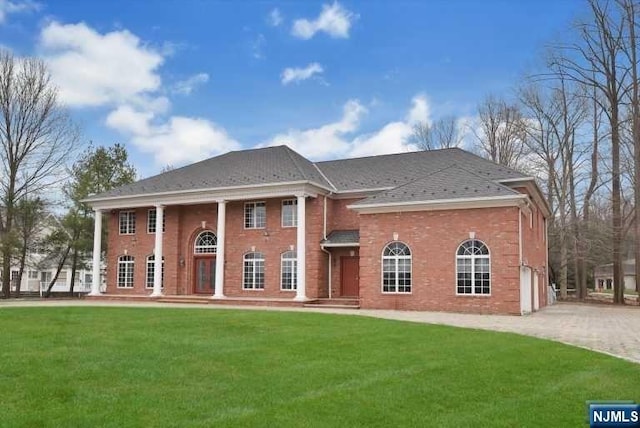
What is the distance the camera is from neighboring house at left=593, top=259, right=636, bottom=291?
7006 cm

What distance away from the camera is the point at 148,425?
5.22 m

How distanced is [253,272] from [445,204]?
396 inches

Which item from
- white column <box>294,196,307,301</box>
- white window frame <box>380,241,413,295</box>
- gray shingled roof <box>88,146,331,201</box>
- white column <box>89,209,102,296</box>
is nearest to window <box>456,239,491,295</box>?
white window frame <box>380,241,413,295</box>

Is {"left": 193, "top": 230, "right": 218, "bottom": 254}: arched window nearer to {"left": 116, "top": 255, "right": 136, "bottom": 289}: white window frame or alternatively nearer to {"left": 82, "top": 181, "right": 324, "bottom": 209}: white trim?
{"left": 82, "top": 181, "right": 324, "bottom": 209}: white trim

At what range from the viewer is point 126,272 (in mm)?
29938

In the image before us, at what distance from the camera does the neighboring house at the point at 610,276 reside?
230 feet

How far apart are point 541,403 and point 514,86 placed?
1355 inches

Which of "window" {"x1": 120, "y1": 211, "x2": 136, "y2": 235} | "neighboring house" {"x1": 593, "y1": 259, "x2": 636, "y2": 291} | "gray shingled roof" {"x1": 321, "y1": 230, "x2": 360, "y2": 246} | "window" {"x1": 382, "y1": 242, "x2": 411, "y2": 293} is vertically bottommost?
"neighboring house" {"x1": 593, "y1": 259, "x2": 636, "y2": 291}

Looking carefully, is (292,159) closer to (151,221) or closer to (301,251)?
(301,251)

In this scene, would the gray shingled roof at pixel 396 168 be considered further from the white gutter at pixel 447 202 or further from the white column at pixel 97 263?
the white column at pixel 97 263

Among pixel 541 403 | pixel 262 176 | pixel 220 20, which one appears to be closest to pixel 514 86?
pixel 262 176

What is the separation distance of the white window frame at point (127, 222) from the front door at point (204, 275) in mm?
4242

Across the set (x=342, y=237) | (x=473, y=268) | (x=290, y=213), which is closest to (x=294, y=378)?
(x=473, y=268)

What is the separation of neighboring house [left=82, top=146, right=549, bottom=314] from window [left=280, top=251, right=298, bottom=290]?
0.15 feet
